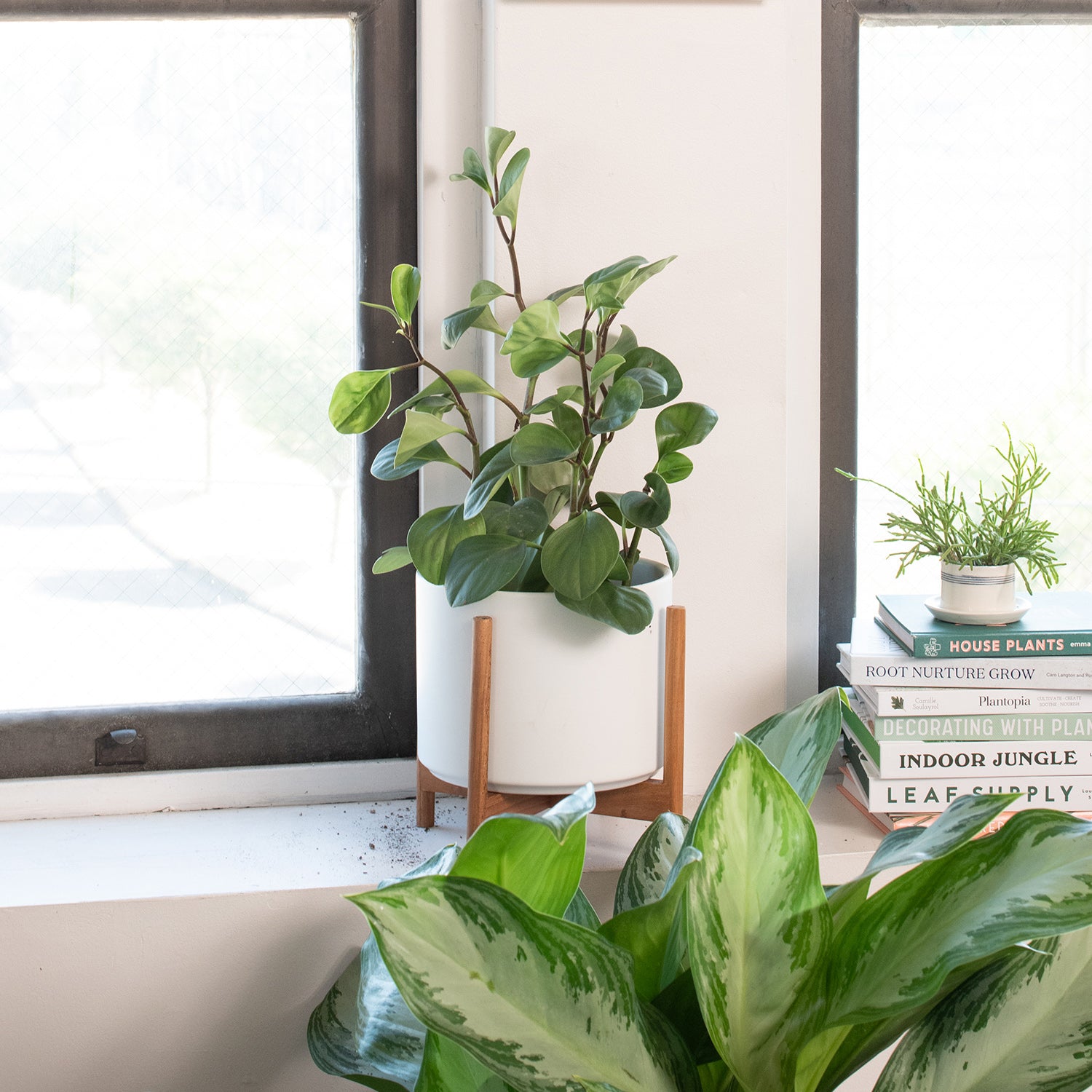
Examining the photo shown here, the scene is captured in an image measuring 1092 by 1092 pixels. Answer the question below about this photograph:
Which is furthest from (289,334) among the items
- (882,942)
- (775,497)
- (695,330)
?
(882,942)

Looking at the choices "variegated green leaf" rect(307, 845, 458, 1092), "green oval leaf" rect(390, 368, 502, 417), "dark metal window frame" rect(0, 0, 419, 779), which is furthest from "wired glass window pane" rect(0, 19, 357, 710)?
"variegated green leaf" rect(307, 845, 458, 1092)

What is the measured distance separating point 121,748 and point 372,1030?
610 mm

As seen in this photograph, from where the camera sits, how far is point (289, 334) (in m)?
1.22

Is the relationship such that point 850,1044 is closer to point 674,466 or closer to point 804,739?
point 804,739

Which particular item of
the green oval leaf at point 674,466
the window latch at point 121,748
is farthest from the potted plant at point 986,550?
the window latch at point 121,748

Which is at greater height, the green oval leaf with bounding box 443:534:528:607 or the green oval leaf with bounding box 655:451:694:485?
the green oval leaf with bounding box 655:451:694:485

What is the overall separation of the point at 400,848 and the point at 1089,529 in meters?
0.97

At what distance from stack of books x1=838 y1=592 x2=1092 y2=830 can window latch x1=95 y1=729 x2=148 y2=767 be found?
790 mm

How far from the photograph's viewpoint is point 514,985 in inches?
21.4

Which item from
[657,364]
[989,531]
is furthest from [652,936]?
[989,531]

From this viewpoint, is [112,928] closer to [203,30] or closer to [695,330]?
[695,330]

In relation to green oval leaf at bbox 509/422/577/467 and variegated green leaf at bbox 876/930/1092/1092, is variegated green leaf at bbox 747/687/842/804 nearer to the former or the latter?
variegated green leaf at bbox 876/930/1092/1092

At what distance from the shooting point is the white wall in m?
1.09

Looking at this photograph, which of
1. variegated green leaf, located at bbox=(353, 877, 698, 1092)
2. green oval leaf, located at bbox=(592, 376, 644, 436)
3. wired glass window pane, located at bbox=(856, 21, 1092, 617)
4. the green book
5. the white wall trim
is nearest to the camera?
variegated green leaf, located at bbox=(353, 877, 698, 1092)
